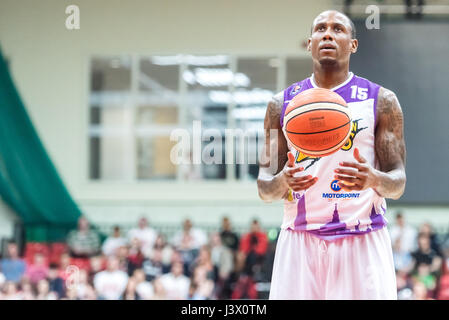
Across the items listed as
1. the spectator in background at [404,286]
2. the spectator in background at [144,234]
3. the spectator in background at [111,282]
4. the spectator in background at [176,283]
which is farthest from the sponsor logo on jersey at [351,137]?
the spectator in background at [144,234]

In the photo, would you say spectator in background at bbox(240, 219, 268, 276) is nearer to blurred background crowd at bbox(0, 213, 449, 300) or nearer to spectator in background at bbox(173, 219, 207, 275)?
blurred background crowd at bbox(0, 213, 449, 300)

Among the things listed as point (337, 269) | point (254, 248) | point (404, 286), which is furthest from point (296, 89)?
point (254, 248)

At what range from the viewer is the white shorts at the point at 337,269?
3092mm

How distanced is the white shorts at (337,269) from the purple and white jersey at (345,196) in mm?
50

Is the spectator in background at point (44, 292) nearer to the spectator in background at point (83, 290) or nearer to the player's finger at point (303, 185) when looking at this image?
the spectator in background at point (83, 290)

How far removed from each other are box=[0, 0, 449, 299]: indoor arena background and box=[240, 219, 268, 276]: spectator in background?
67 cm

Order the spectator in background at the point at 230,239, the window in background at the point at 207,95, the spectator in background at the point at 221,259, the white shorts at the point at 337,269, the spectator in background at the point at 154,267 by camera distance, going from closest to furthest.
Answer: the white shorts at the point at 337,269 < the spectator in background at the point at 154,267 < the spectator in background at the point at 221,259 < the spectator in background at the point at 230,239 < the window in background at the point at 207,95

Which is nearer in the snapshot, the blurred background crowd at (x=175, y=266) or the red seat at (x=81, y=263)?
the blurred background crowd at (x=175, y=266)

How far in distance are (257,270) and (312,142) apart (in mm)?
6911

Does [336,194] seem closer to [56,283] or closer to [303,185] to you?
[303,185]

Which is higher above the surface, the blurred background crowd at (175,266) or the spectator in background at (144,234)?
the spectator in background at (144,234)

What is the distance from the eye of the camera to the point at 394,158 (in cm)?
312
